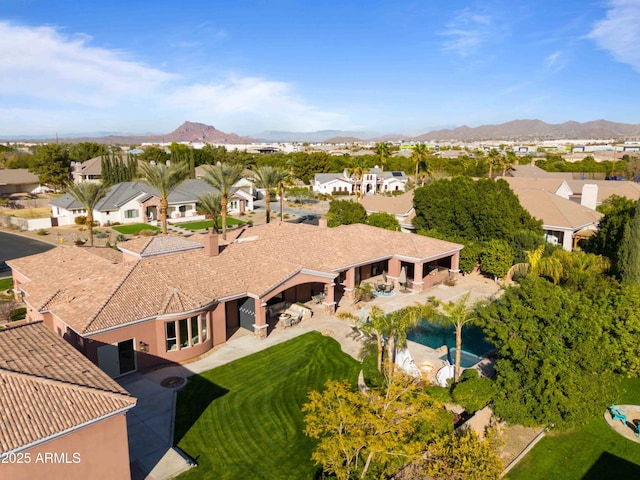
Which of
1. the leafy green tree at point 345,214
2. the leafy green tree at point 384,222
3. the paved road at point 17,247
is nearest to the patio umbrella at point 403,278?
the leafy green tree at point 384,222

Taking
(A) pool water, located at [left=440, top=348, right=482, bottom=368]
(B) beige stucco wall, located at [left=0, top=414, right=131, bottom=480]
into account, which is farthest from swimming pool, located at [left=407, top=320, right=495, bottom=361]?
(B) beige stucco wall, located at [left=0, top=414, right=131, bottom=480]

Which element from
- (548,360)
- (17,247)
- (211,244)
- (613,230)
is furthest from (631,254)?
(17,247)

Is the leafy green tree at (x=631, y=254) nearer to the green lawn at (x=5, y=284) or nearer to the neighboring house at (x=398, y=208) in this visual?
the neighboring house at (x=398, y=208)

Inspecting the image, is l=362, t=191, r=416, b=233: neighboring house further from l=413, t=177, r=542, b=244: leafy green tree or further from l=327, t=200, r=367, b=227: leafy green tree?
l=413, t=177, r=542, b=244: leafy green tree

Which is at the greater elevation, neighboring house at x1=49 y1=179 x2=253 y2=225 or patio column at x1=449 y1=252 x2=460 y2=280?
neighboring house at x1=49 y1=179 x2=253 y2=225

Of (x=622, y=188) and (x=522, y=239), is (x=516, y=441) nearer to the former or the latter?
(x=522, y=239)

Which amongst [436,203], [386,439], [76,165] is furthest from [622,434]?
[76,165]
